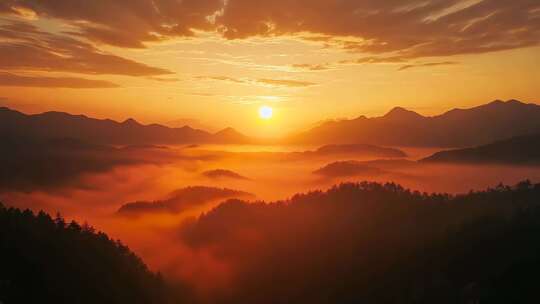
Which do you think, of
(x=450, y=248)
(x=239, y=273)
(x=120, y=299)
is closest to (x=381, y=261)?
(x=450, y=248)

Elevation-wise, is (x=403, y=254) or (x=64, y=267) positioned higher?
(x=64, y=267)

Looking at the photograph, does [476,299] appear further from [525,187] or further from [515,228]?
[525,187]

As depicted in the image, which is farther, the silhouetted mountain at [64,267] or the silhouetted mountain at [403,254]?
the silhouetted mountain at [403,254]

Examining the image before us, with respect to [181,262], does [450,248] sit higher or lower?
higher

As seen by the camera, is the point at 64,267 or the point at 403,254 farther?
the point at 403,254
